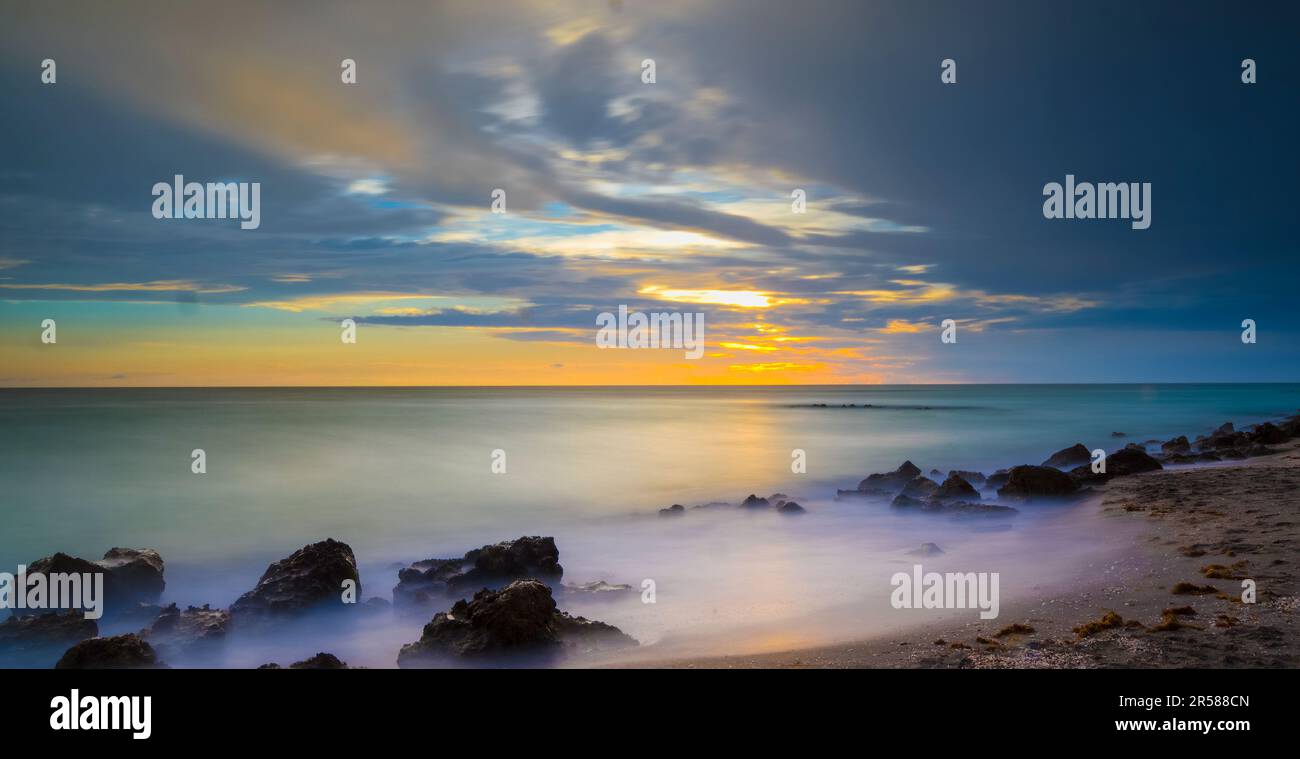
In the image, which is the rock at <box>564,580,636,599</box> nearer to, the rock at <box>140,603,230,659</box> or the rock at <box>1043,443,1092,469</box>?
the rock at <box>140,603,230,659</box>

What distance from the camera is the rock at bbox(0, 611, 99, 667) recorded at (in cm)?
794

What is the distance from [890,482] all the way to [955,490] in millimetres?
2320

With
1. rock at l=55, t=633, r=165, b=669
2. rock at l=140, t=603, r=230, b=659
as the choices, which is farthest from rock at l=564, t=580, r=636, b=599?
rock at l=55, t=633, r=165, b=669

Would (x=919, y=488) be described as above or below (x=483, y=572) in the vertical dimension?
above

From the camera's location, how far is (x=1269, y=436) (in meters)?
22.4

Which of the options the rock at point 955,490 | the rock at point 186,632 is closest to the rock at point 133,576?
the rock at point 186,632

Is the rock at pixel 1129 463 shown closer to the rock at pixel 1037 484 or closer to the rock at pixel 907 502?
the rock at pixel 1037 484

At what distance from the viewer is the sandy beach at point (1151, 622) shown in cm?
577

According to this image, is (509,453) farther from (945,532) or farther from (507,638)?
(507,638)

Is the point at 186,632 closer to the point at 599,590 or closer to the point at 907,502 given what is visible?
the point at 599,590

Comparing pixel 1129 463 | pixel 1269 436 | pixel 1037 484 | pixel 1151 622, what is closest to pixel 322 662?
pixel 1151 622

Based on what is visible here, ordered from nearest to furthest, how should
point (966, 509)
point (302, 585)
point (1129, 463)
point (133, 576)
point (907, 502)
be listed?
point (302, 585), point (133, 576), point (966, 509), point (907, 502), point (1129, 463)

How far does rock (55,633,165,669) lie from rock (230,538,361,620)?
1794 mm

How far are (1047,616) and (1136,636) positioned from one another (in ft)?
3.77
